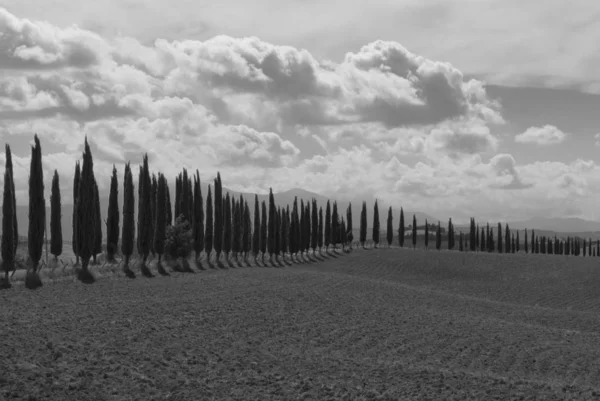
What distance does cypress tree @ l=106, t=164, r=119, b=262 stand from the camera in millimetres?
54438

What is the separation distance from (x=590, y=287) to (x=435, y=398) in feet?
217

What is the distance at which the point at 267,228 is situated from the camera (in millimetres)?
91625

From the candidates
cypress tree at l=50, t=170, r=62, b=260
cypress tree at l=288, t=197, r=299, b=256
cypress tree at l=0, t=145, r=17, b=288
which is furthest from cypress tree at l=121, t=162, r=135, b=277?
cypress tree at l=288, t=197, r=299, b=256

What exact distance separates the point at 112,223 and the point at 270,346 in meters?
38.1

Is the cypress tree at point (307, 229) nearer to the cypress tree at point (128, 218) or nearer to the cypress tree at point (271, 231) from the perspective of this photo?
the cypress tree at point (271, 231)

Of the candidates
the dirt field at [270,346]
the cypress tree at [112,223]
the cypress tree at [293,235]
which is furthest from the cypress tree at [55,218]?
the cypress tree at [293,235]

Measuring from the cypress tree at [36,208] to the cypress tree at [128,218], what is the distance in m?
9.05

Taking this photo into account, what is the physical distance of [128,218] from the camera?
51.2 metres

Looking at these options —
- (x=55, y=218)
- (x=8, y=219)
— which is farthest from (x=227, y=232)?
(x=8, y=219)

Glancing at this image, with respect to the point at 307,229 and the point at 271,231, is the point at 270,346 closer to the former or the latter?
the point at 271,231

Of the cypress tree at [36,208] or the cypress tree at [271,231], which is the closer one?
the cypress tree at [36,208]

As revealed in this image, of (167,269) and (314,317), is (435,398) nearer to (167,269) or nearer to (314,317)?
(314,317)

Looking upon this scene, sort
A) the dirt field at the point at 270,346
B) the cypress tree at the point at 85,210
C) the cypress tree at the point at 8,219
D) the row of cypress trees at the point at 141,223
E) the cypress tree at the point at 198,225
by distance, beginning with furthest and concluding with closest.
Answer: the cypress tree at the point at 198,225, the cypress tree at the point at 85,210, the row of cypress trees at the point at 141,223, the cypress tree at the point at 8,219, the dirt field at the point at 270,346

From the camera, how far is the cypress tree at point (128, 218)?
49.4 m
